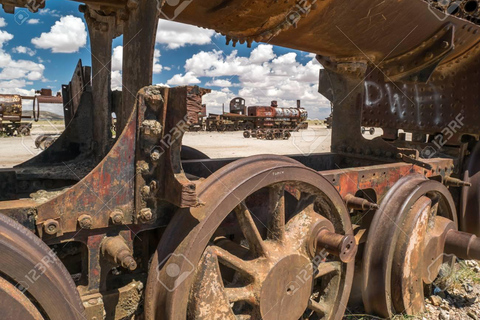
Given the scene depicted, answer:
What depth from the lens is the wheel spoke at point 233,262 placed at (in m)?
1.95

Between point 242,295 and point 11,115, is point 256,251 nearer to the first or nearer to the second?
point 242,295

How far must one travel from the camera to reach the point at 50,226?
1.47 metres

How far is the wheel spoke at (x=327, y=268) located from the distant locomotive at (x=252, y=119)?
93.8 feet

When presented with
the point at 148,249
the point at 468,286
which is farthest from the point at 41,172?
the point at 468,286

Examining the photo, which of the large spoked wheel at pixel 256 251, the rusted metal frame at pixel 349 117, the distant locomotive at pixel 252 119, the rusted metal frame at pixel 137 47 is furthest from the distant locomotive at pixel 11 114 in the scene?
the large spoked wheel at pixel 256 251

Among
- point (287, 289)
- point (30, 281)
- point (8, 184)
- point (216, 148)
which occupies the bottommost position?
point (216, 148)

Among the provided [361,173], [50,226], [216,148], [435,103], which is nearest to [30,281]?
[50,226]

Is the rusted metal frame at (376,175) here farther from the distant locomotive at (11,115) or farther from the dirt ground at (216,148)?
the distant locomotive at (11,115)

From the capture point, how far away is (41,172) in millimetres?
2562

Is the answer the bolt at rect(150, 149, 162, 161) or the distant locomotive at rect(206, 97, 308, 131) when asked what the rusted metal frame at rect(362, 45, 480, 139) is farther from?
the distant locomotive at rect(206, 97, 308, 131)

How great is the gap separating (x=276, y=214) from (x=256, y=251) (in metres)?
0.27

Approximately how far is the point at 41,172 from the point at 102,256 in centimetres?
121

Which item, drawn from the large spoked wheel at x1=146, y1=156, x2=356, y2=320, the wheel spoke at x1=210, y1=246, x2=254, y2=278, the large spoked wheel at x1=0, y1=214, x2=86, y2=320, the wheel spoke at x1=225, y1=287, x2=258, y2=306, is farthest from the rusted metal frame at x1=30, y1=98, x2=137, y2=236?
the wheel spoke at x1=225, y1=287, x2=258, y2=306

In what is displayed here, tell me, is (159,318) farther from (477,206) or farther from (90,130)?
(477,206)
